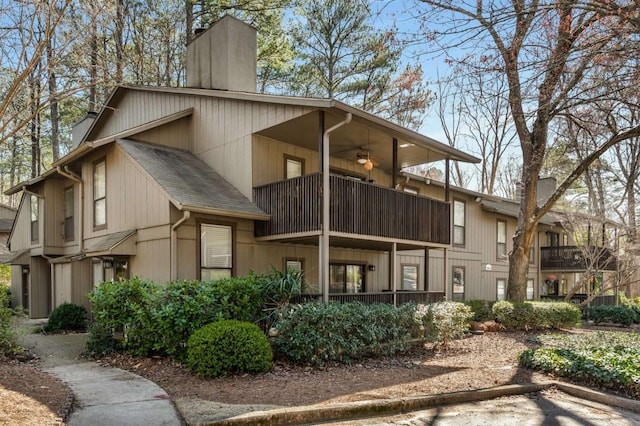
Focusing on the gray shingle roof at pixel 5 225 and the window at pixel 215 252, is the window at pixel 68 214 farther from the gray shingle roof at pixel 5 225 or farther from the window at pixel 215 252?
the gray shingle roof at pixel 5 225

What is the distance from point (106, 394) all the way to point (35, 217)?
12553 mm

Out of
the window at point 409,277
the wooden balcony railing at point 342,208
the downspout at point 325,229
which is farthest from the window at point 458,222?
the downspout at point 325,229

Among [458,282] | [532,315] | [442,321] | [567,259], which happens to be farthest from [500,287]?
[442,321]

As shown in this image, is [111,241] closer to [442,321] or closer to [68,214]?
[68,214]

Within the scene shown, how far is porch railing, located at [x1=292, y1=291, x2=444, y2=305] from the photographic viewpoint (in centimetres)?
1042

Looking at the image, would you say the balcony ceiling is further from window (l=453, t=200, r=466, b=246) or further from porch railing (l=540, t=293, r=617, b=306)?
porch railing (l=540, t=293, r=617, b=306)

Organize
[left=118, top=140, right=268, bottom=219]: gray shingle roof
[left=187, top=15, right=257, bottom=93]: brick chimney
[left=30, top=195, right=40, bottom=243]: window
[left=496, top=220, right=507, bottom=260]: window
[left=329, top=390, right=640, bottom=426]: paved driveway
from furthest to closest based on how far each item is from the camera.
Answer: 1. [left=496, top=220, right=507, bottom=260]: window
2. [left=30, top=195, right=40, bottom=243]: window
3. [left=187, top=15, right=257, bottom=93]: brick chimney
4. [left=118, top=140, right=268, bottom=219]: gray shingle roof
5. [left=329, top=390, right=640, bottom=426]: paved driveway

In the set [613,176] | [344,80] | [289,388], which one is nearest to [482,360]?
[289,388]

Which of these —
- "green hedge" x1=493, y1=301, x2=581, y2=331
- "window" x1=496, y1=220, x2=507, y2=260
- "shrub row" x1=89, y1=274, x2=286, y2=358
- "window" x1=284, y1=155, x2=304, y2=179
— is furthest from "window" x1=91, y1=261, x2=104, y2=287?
"window" x1=496, y1=220, x2=507, y2=260

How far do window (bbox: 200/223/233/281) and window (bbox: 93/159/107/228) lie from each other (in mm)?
3682

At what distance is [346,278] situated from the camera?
14.9m

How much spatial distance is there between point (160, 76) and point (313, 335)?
616 inches

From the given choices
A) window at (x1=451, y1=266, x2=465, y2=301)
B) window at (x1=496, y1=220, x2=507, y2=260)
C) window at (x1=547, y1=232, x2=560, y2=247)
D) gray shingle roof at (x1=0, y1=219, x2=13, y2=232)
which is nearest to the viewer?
window at (x1=451, y1=266, x2=465, y2=301)

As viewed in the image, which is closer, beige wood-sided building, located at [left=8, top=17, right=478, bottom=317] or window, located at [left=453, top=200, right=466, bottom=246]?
beige wood-sided building, located at [left=8, top=17, right=478, bottom=317]
